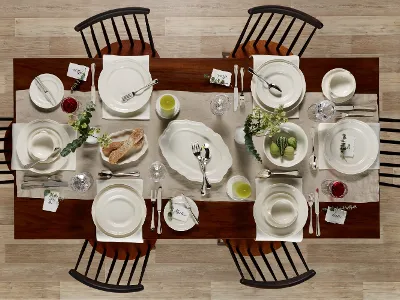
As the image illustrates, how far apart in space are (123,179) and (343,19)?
2.12m

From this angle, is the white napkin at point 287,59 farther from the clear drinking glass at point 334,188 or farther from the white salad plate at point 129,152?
the white salad plate at point 129,152

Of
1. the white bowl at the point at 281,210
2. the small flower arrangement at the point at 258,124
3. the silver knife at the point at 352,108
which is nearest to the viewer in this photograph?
the small flower arrangement at the point at 258,124

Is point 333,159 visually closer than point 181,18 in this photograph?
Yes

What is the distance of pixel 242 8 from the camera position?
3332 millimetres

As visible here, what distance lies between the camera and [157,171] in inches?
89.0

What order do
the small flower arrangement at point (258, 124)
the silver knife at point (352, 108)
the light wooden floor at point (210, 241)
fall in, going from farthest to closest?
the light wooden floor at point (210, 241), the silver knife at point (352, 108), the small flower arrangement at point (258, 124)

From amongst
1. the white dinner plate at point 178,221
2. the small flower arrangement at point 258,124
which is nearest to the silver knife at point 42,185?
the white dinner plate at point 178,221

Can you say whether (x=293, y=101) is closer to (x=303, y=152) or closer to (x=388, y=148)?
(x=303, y=152)

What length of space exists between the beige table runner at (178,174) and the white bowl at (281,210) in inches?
4.4

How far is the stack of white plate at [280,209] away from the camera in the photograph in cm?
223

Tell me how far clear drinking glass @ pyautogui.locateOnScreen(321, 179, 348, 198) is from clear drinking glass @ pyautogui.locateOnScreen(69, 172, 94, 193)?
117 cm

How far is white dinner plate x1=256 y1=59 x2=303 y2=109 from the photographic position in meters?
2.30

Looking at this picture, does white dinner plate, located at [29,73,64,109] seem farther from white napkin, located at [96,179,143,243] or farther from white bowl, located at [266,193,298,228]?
white bowl, located at [266,193,298,228]

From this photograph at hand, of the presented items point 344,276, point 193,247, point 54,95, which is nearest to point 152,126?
point 54,95
